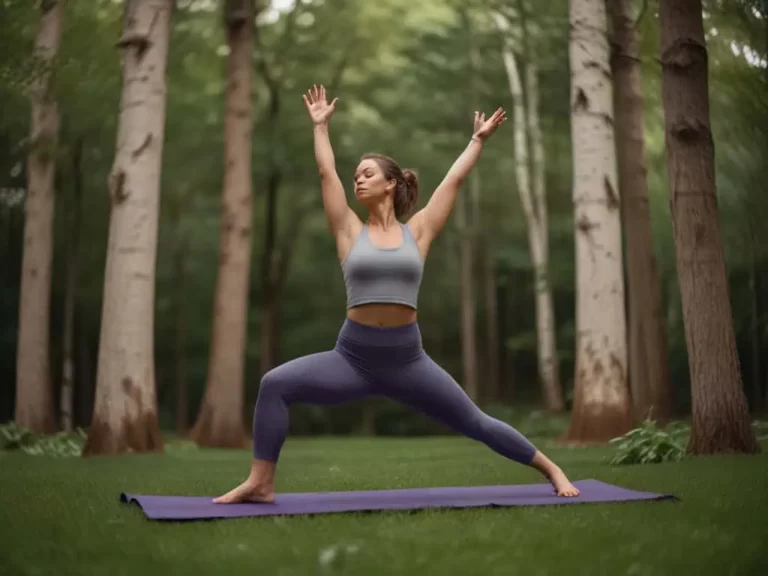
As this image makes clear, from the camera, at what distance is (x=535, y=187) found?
25.5 meters

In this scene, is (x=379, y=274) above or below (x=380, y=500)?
above

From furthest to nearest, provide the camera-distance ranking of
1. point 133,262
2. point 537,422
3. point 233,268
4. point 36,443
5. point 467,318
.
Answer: point 467,318 → point 537,422 → point 233,268 → point 36,443 → point 133,262

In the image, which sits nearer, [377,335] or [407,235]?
[377,335]

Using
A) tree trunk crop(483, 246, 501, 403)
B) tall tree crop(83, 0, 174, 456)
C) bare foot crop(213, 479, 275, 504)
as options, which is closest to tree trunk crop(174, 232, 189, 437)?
tree trunk crop(483, 246, 501, 403)

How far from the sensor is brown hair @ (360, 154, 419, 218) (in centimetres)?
596

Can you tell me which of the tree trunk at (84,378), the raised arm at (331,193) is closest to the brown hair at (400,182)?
the raised arm at (331,193)

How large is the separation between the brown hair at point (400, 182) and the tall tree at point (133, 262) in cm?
653

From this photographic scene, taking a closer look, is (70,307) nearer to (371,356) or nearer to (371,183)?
(371,183)

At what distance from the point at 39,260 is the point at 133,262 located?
6834 millimetres

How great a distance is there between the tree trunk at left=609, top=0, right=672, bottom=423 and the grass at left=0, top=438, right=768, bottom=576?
7767 millimetres

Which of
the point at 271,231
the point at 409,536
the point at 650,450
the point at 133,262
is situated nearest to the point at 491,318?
the point at 271,231

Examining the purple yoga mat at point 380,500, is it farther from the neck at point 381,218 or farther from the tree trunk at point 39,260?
the tree trunk at point 39,260

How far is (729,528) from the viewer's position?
15.6 feet

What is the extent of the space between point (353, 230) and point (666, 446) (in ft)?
14.2
